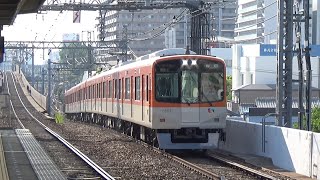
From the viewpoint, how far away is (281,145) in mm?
17172

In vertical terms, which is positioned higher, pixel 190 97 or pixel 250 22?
pixel 250 22

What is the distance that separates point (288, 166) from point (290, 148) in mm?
430

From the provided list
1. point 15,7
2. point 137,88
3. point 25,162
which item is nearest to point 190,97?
point 137,88

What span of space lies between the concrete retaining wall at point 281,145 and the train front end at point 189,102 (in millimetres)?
939

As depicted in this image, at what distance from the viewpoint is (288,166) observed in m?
16.5

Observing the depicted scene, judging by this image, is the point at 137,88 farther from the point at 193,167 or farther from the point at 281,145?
the point at 193,167

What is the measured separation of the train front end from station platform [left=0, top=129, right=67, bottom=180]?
3.30 metres

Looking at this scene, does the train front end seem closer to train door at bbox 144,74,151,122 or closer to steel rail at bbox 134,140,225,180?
train door at bbox 144,74,151,122

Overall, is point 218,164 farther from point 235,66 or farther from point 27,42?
point 235,66

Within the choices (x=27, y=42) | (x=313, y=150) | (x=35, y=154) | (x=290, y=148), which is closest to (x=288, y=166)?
(x=290, y=148)

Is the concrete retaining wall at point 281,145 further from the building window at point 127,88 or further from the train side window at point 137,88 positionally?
the building window at point 127,88

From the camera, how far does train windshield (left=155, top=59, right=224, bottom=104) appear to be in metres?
19.7

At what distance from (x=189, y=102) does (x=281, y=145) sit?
11.0 feet

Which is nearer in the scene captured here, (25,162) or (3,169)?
(3,169)
